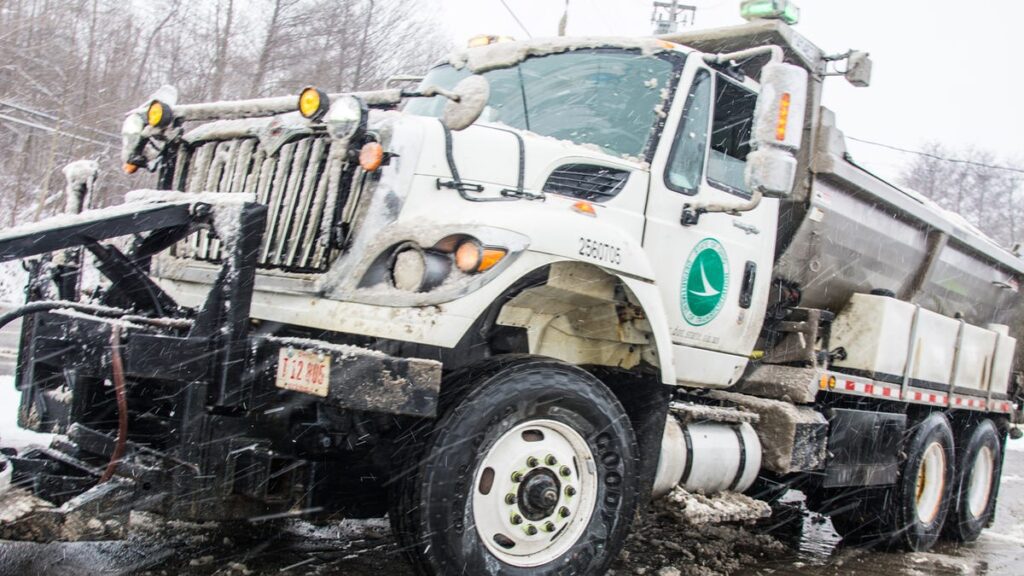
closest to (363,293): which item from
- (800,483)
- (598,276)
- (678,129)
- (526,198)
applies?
(526,198)

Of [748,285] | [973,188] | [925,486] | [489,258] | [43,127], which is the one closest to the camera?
[489,258]

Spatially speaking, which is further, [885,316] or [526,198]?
[885,316]

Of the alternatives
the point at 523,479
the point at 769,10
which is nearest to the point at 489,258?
the point at 523,479

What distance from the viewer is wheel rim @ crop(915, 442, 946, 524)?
748cm

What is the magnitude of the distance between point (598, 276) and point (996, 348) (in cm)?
566

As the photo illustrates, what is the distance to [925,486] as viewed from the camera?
755 cm

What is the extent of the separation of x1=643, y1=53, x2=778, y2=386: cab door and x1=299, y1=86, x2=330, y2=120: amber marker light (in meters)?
1.79

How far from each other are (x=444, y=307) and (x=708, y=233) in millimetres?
2105

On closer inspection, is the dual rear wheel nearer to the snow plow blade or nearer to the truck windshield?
the truck windshield

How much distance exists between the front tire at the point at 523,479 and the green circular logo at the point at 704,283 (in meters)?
1.05

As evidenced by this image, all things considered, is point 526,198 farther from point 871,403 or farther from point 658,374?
point 871,403

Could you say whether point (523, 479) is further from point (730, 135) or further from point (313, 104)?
point (730, 135)

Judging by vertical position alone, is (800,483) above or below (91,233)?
below

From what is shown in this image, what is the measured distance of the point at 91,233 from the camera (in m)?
3.61
